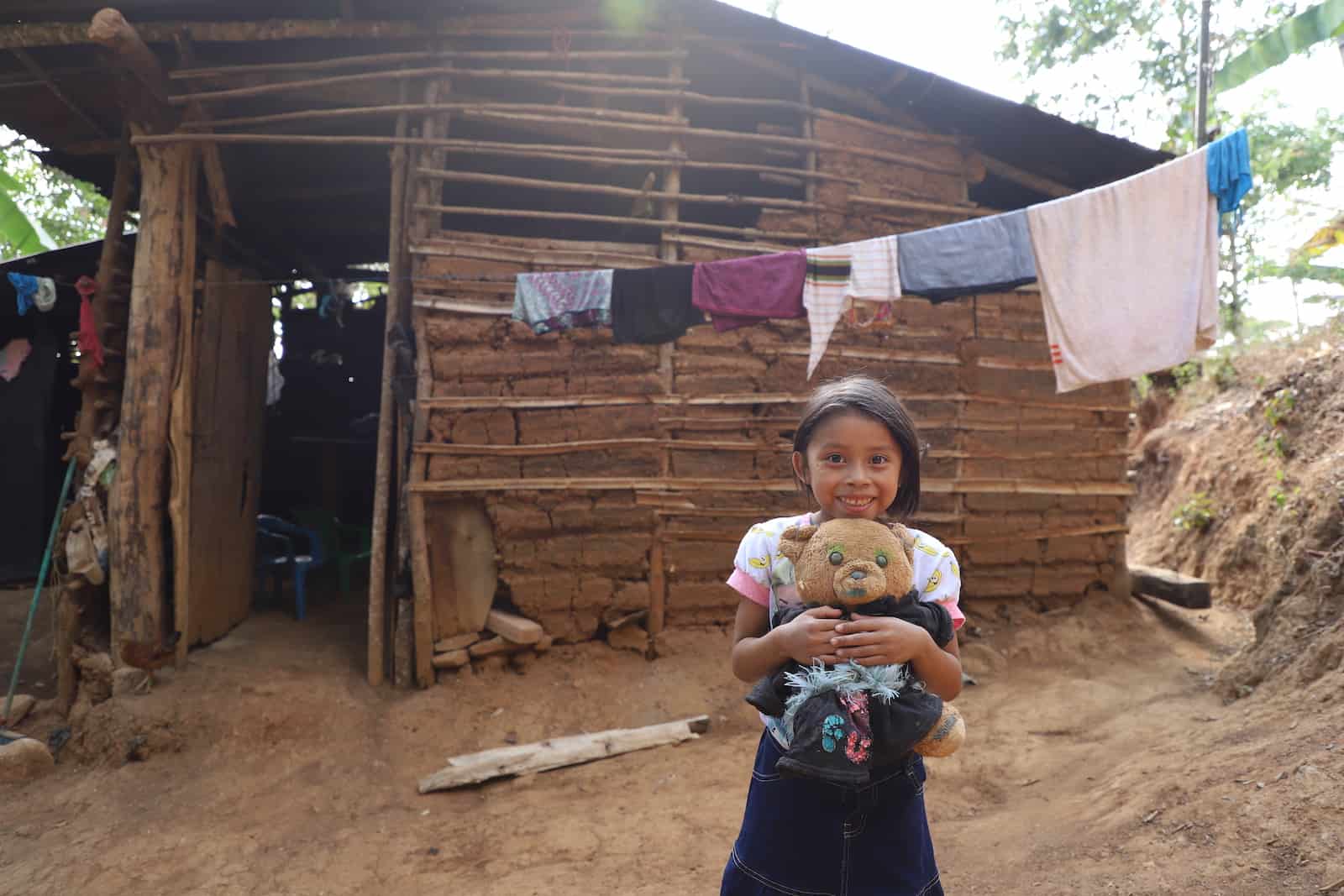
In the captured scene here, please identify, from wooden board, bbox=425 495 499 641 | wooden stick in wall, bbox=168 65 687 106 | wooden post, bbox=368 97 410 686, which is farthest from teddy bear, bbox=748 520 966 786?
wooden stick in wall, bbox=168 65 687 106

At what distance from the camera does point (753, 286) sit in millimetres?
4273

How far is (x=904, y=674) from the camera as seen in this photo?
141cm

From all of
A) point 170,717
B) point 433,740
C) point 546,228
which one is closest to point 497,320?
point 546,228

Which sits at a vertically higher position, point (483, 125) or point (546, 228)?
point (483, 125)

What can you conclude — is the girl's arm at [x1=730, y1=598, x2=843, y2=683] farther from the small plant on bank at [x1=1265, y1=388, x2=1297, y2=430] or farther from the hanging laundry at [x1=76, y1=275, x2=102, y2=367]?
the small plant on bank at [x1=1265, y1=388, x2=1297, y2=430]

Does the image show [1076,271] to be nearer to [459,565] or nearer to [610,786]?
[610,786]

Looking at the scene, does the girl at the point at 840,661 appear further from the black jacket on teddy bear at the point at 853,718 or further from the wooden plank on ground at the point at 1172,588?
the wooden plank on ground at the point at 1172,588

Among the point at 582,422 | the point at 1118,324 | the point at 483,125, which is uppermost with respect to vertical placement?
the point at 483,125

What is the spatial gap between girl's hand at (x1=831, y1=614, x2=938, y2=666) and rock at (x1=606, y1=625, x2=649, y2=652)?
4081mm

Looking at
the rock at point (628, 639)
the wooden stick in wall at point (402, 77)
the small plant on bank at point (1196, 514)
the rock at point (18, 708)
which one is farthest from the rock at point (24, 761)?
the small plant on bank at point (1196, 514)

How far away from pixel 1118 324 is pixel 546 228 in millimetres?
4651

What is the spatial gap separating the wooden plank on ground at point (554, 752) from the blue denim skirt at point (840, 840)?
3075 mm

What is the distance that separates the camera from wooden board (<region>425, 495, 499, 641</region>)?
5.10m

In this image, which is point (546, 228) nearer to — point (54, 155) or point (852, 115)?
point (852, 115)
